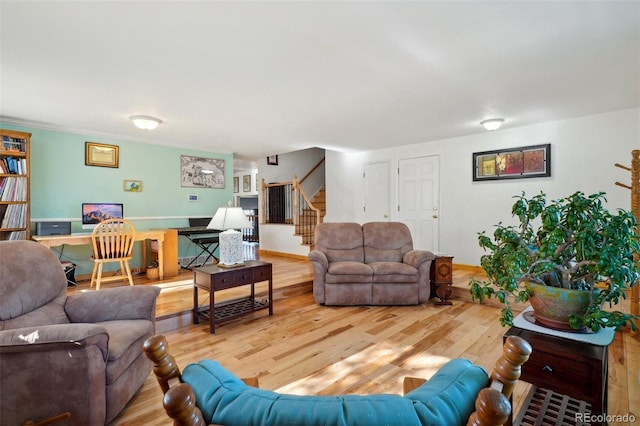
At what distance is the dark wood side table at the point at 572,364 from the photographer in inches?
46.7

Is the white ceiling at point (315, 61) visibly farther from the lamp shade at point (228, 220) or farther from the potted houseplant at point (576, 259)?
the potted houseplant at point (576, 259)

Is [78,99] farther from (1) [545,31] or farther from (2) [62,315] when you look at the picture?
(1) [545,31]

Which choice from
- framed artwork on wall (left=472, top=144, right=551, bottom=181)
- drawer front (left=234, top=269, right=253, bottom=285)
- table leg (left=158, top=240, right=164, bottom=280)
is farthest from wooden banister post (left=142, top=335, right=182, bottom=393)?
framed artwork on wall (left=472, top=144, right=551, bottom=181)

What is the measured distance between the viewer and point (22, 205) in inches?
156

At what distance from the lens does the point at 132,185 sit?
5156mm

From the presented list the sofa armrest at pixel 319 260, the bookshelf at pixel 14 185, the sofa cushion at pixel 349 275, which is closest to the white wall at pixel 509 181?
the sofa cushion at pixel 349 275

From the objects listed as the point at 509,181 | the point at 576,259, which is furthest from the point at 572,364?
the point at 509,181

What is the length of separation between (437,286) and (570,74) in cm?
256

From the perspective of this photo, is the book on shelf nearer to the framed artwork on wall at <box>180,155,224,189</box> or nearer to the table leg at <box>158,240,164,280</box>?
the table leg at <box>158,240,164,280</box>

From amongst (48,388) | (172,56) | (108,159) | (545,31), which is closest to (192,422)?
(48,388)

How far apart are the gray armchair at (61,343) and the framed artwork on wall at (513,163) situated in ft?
16.0

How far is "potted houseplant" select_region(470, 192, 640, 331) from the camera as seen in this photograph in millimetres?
1219

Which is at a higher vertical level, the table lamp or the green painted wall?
the green painted wall

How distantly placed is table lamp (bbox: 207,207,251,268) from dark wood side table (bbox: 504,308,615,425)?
8.26 ft
